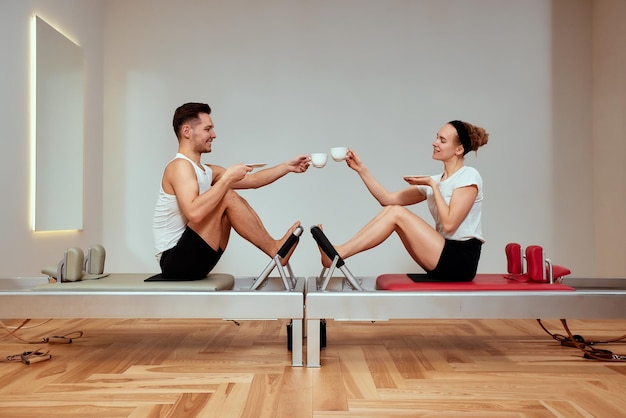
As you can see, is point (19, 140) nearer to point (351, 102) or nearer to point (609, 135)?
point (351, 102)

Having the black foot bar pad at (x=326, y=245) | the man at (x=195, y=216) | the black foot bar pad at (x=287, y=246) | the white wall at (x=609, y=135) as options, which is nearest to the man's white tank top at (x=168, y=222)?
the man at (x=195, y=216)

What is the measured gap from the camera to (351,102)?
5016mm

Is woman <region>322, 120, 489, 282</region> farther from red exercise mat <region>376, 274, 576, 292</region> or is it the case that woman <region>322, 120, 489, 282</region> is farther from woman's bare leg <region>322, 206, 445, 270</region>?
red exercise mat <region>376, 274, 576, 292</region>

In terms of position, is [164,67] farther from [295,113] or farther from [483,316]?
[483,316]

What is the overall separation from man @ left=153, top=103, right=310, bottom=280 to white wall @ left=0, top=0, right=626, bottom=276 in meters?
2.11

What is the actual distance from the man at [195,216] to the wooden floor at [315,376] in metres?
0.42

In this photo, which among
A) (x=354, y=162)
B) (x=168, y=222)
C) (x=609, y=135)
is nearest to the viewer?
(x=168, y=222)

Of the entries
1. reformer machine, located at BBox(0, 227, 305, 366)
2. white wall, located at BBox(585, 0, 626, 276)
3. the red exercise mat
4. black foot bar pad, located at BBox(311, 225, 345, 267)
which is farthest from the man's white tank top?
white wall, located at BBox(585, 0, 626, 276)

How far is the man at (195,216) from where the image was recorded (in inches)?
104

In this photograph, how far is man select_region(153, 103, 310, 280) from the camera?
8.67ft

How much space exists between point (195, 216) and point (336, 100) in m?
2.65

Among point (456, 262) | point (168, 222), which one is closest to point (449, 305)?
point (456, 262)

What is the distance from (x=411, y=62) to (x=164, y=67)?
6.68ft

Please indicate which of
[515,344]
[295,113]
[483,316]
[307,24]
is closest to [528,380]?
[483,316]
